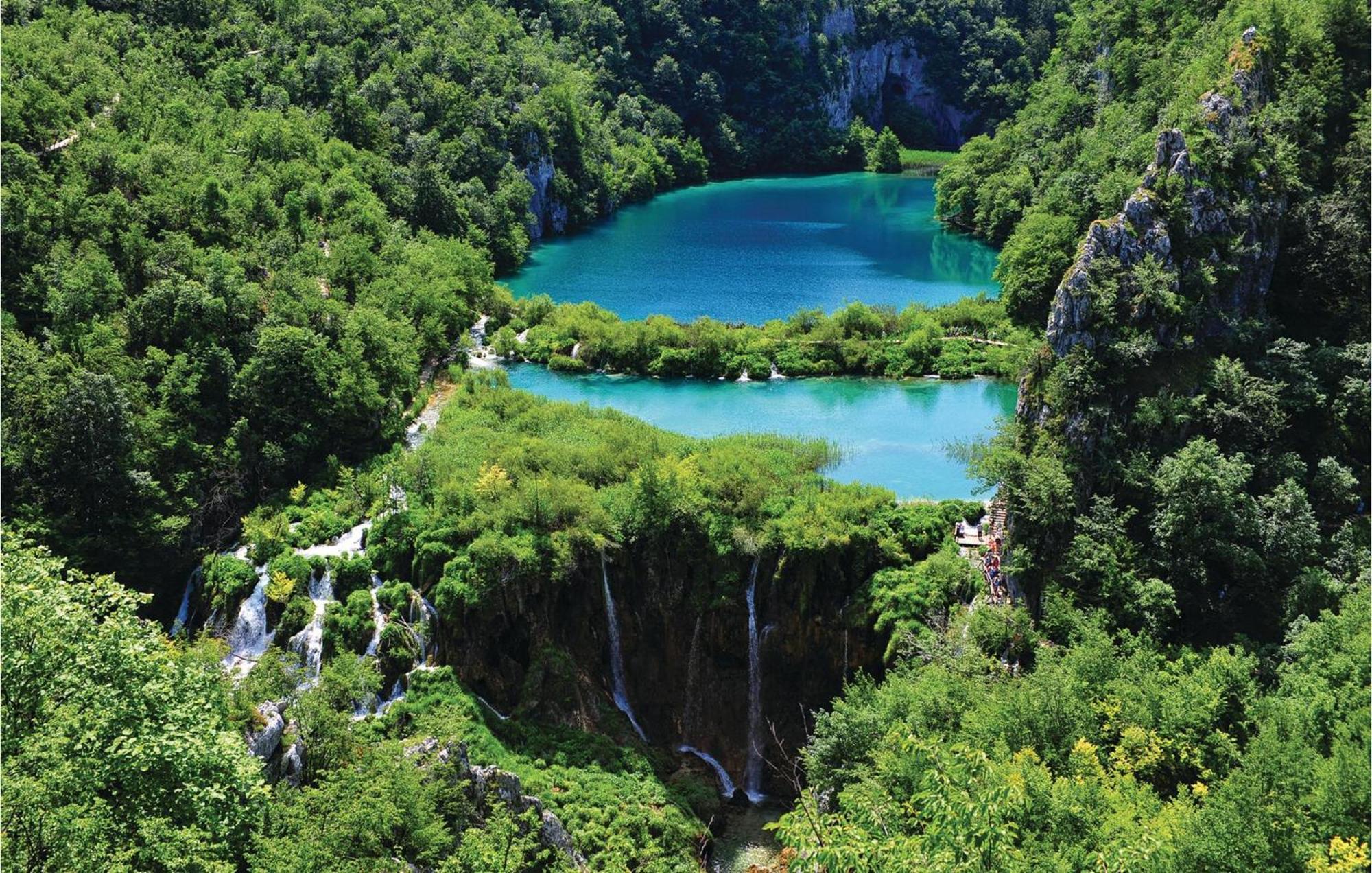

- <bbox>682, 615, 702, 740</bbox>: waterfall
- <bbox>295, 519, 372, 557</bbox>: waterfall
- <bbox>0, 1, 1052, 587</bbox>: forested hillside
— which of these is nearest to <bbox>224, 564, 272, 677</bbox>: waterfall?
<bbox>295, 519, 372, 557</bbox>: waterfall

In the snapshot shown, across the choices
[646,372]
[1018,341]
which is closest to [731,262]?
[646,372]

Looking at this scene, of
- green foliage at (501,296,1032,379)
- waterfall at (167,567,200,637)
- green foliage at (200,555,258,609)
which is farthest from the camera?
green foliage at (501,296,1032,379)

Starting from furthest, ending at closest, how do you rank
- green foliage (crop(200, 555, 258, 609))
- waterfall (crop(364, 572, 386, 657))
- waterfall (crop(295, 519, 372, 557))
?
waterfall (crop(295, 519, 372, 557)) < green foliage (crop(200, 555, 258, 609)) < waterfall (crop(364, 572, 386, 657))

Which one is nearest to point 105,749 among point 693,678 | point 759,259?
point 693,678

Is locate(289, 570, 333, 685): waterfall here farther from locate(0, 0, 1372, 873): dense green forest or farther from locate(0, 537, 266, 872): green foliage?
locate(0, 537, 266, 872): green foliage

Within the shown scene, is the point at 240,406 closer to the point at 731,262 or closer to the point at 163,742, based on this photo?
the point at 163,742

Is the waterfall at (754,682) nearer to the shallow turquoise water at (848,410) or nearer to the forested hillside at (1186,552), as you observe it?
the forested hillside at (1186,552)

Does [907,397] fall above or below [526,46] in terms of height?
below
